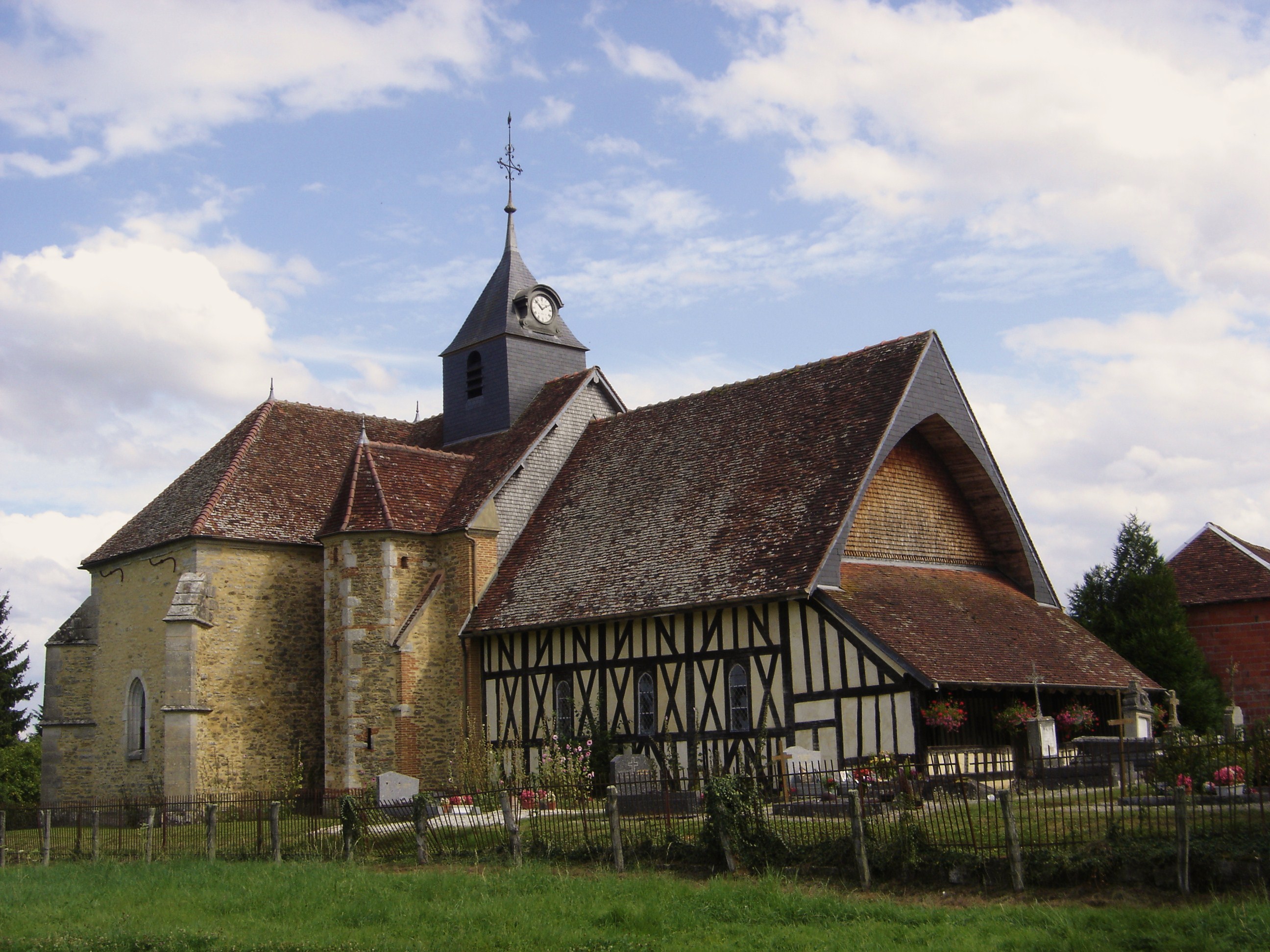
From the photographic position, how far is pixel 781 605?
2002 centimetres

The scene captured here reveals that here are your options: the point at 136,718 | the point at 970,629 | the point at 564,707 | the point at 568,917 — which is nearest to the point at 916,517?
the point at 970,629

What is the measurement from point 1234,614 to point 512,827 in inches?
768

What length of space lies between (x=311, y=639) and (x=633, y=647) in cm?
869

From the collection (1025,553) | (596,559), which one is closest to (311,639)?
(596,559)

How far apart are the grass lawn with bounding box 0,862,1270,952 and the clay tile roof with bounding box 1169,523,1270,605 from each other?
19281 millimetres

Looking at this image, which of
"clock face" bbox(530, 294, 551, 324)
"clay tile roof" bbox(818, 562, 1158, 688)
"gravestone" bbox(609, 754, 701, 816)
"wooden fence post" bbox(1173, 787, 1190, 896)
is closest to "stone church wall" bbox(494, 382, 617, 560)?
"clock face" bbox(530, 294, 551, 324)

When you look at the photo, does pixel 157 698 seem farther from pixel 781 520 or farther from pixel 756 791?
pixel 756 791

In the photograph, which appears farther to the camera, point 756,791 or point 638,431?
point 638,431

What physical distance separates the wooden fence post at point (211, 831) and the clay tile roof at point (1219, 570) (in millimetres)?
20772

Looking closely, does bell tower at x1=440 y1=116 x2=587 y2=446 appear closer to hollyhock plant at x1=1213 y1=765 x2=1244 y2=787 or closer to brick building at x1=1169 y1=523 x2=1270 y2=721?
brick building at x1=1169 y1=523 x2=1270 y2=721

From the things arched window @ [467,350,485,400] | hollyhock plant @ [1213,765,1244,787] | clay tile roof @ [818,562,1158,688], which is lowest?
hollyhock plant @ [1213,765,1244,787]

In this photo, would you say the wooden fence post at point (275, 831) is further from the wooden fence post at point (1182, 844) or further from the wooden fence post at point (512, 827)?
the wooden fence post at point (1182, 844)

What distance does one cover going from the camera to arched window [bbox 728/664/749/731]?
805 inches

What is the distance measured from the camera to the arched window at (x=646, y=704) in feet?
71.4
